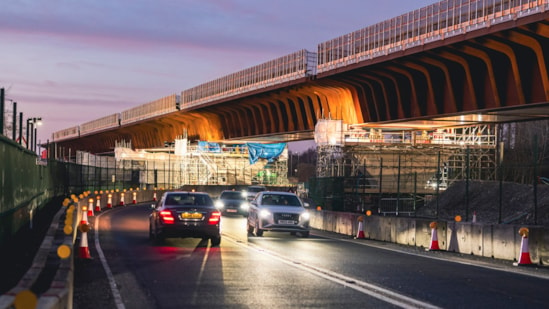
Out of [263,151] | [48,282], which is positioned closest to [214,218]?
[48,282]

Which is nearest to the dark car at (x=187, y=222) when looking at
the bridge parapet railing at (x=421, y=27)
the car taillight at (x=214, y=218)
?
the car taillight at (x=214, y=218)

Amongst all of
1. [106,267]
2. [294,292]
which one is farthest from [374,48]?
[294,292]

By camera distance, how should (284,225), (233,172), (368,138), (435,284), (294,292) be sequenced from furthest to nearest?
1. (233,172)
2. (368,138)
3. (284,225)
4. (435,284)
5. (294,292)

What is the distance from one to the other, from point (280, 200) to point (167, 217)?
7193 mm

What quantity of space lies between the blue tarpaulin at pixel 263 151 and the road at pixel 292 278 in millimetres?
61449

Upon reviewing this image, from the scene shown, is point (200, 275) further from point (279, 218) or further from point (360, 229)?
point (360, 229)

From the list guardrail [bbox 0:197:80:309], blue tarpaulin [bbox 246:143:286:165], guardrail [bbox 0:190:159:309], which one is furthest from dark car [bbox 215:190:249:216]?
blue tarpaulin [bbox 246:143:286:165]

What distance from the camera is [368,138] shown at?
61.2m

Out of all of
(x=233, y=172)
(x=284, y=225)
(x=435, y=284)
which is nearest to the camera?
(x=435, y=284)

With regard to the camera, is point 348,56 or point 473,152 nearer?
point 348,56

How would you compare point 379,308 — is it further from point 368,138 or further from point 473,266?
point 368,138

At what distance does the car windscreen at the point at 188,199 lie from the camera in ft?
75.9

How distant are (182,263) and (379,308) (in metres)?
7.21

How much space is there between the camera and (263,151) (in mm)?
85688
